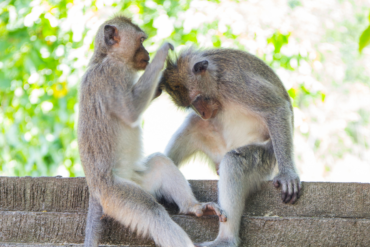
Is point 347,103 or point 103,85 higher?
point 103,85

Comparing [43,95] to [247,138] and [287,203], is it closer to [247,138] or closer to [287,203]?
[247,138]

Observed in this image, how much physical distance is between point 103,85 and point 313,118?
349 inches

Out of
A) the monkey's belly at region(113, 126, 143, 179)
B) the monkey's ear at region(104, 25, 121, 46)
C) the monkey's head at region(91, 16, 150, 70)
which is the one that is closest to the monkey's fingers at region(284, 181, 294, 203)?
the monkey's belly at region(113, 126, 143, 179)

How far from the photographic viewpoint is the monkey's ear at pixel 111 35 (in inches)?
140

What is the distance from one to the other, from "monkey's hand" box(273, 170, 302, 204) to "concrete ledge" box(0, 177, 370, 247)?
6 cm

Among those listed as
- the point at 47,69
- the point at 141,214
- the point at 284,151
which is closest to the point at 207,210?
the point at 141,214

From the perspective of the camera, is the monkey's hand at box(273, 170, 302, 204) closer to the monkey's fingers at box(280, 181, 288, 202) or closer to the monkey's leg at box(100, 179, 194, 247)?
the monkey's fingers at box(280, 181, 288, 202)

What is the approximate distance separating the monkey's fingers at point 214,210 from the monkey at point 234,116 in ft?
0.57

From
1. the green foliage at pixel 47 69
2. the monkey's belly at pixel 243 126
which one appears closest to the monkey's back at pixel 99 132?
the monkey's belly at pixel 243 126

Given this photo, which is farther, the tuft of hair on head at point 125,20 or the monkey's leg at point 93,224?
the tuft of hair on head at point 125,20

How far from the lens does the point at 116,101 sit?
3.27 m

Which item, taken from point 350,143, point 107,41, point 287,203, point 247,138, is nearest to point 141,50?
point 107,41

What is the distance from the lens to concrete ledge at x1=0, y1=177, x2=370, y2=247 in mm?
2986

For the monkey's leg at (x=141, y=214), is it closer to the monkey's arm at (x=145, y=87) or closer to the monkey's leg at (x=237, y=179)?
the monkey's leg at (x=237, y=179)
